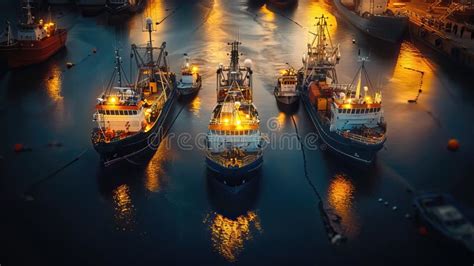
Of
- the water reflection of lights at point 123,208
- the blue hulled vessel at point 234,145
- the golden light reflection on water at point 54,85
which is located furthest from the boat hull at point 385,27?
the water reflection of lights at point 123,208

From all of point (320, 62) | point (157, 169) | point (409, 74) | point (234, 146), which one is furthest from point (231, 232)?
point (409, 74)

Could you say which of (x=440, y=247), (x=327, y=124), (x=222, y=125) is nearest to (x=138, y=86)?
(x=222, y=125)

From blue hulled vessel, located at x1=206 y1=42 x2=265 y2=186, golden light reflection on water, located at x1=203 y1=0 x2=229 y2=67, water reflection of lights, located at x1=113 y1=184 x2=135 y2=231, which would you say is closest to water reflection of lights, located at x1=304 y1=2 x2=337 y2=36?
golden light reflection on water, located at x1=203 y1=0 x2=229 y2=67

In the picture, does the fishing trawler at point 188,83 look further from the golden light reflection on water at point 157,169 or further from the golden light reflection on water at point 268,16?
the golden light reflection on water at point 268,16

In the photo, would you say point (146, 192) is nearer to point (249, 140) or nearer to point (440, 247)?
point (249, 140)

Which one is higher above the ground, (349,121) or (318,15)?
(318,15)

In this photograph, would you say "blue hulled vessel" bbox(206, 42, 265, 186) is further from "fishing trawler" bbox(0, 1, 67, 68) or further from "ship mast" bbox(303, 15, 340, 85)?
"fishing trawler" bbox(0, 1, 67, 68)

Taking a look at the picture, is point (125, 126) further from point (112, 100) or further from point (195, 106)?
point (195, 106)
